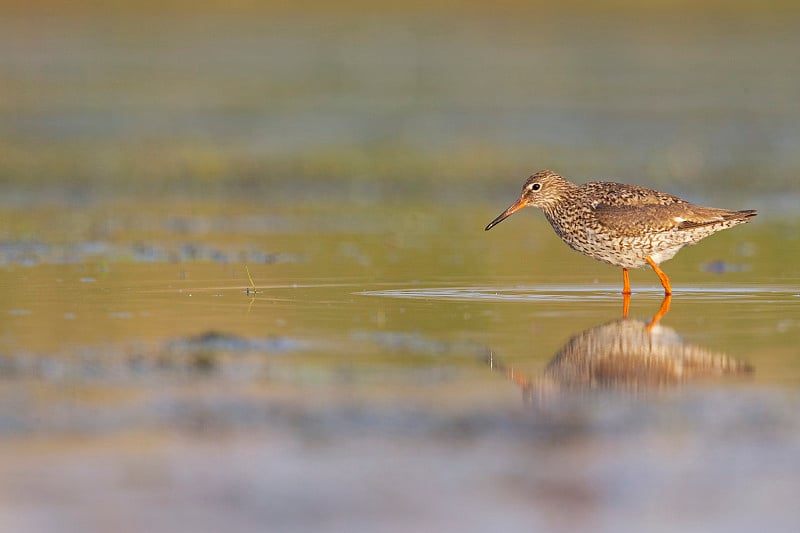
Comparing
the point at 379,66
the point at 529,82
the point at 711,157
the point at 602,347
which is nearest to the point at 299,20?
the point at 379,66

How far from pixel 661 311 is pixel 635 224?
150 cm

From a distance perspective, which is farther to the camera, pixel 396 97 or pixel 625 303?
pixel 396 97

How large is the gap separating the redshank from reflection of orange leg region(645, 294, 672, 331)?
0.27 meters

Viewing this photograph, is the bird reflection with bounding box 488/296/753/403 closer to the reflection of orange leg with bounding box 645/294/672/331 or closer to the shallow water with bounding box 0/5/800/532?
the shallow water with bounding box 0/5/800/532

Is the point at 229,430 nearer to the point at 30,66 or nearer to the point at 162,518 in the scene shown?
the point at 162,518

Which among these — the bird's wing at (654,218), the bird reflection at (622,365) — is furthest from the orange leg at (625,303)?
the bird reflection at (622,365)

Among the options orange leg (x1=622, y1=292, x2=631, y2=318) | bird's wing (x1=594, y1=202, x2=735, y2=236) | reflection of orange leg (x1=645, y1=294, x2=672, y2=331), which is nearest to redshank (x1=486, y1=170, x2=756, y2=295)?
bird's wing (x1=594, y1=202, x2=735, y2=236)

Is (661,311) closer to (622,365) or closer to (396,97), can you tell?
(622,365)

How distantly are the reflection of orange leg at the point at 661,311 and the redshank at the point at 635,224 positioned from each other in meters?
0.27

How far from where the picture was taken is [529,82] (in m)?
36.7

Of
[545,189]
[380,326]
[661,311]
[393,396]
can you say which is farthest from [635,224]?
[393,396]

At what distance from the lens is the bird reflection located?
8094 millimetres

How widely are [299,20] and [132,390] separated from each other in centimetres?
4904

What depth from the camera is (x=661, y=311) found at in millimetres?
11297
